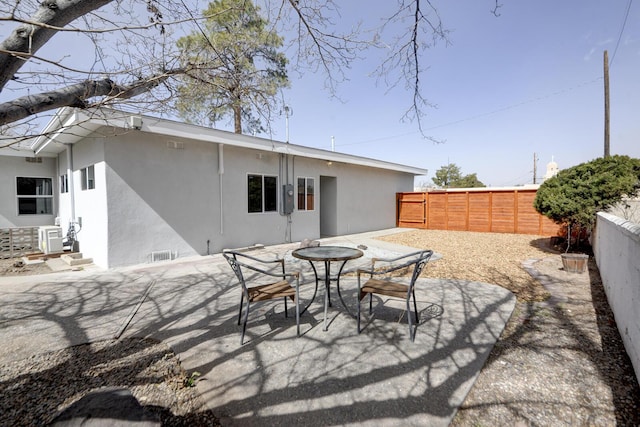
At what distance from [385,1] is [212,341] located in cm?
393

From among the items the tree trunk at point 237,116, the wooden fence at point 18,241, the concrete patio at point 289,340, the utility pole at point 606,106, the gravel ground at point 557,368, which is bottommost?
the gravel ground at point 557,368

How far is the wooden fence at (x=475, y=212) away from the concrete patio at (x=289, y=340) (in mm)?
8519

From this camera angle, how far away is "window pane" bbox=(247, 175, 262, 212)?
836 centimetres

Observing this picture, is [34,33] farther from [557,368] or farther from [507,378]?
[557,368]

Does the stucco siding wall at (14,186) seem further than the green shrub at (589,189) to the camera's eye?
Yes

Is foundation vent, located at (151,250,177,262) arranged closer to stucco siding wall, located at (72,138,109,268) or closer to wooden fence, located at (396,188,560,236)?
Result: stucco siding wall, located at (72,138,109,268)

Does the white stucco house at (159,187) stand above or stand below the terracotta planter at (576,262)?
above

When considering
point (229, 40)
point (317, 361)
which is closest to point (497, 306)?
point (317, 361)

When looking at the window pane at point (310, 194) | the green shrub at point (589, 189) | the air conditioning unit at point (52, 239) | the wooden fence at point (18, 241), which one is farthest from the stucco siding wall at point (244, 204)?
the green shrub at point (589, 189)

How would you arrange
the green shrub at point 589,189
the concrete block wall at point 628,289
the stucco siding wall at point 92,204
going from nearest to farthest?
the concrete block wall at point 628,289 → the stucco siding wall at point 92,204 → the green shrub at point 589,189

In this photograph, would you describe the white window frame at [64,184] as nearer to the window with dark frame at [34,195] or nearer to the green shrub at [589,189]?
the window with dark frame at [34,195]

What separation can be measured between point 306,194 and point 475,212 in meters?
8.02

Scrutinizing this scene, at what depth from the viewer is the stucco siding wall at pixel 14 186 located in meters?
8.16

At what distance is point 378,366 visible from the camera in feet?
7.93
